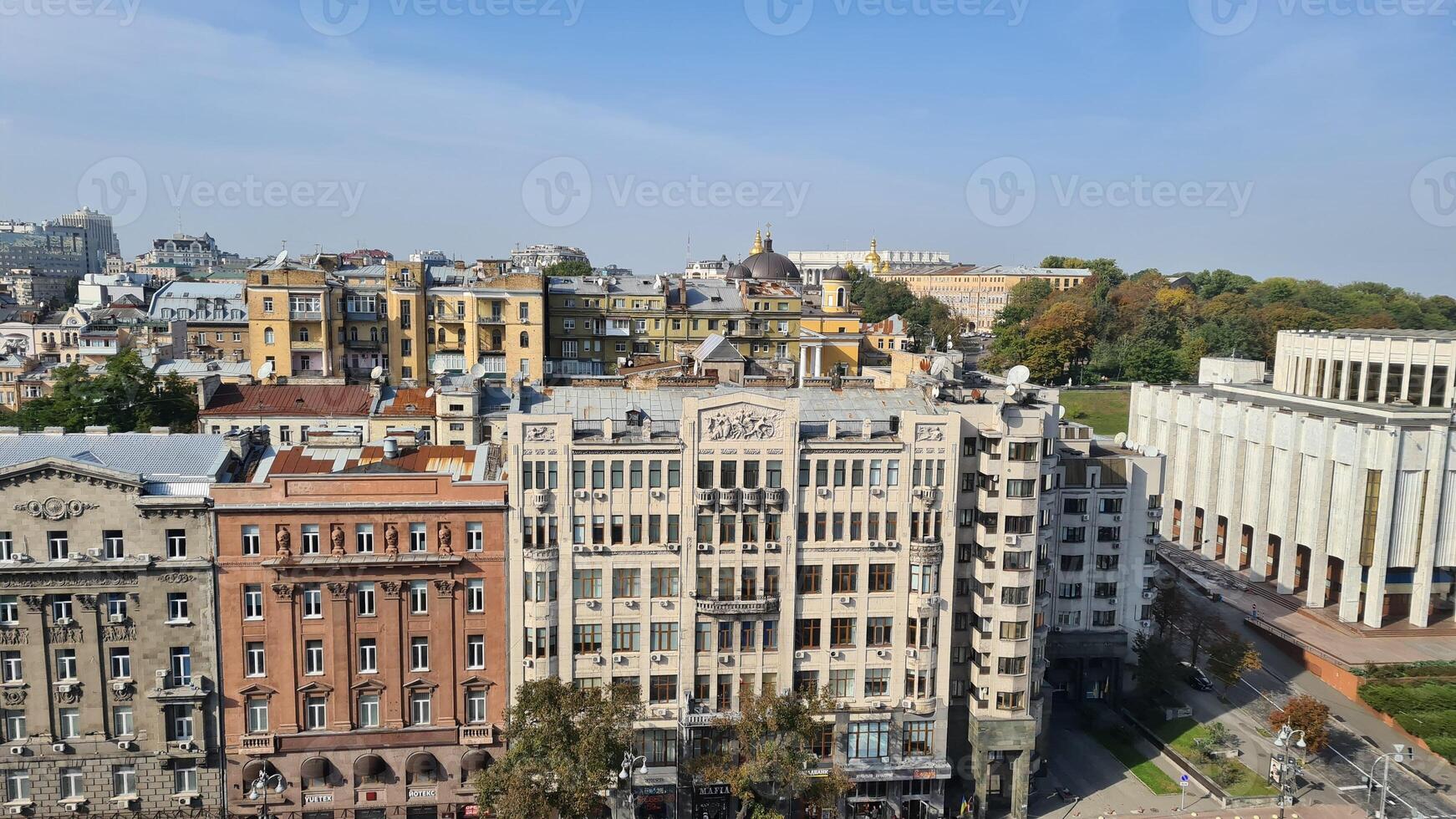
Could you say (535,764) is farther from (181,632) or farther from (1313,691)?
(1313,691)

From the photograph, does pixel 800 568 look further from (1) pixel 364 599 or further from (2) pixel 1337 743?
(2) pixel 1337 743

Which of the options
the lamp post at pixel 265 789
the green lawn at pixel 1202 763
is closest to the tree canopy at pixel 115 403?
the lamp post at pixel 265 789

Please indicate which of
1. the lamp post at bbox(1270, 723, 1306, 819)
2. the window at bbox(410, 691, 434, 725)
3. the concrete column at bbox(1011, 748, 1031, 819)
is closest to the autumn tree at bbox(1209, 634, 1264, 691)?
the lamp post at bbox(1270, 723, 1306, 819)

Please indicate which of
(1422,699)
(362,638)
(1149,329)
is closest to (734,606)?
(362,638)

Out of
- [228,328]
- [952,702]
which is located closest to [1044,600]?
[952,702]

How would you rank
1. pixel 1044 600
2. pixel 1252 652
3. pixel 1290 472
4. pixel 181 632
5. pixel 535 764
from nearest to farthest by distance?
pixel 535 764
pixel 181 632
pixel 1044 600
pixel 1252 652
pixel 1290 472

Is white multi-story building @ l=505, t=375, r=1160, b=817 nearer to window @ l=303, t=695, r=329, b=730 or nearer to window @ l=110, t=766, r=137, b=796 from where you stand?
window @ l=303, t=695, r=329, b=730

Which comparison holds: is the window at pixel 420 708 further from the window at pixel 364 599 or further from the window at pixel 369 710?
the window at pixel 364 599
